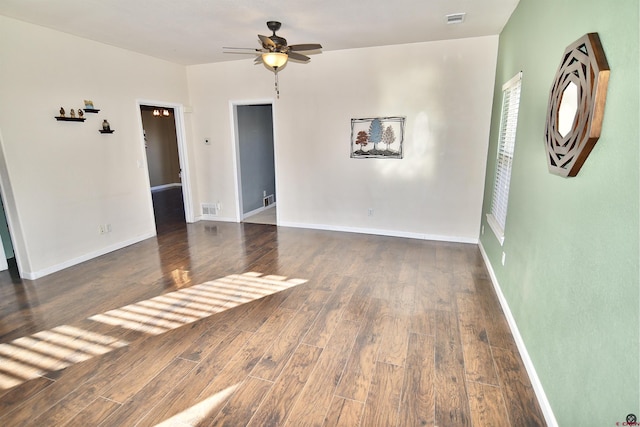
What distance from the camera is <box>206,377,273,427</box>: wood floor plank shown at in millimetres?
1830

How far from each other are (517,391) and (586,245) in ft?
3.51

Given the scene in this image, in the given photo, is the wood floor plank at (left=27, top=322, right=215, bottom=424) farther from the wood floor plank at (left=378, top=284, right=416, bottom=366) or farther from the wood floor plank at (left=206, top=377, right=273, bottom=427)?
the wood floor plank at (left=378, top=284, right=416, bottom=366)

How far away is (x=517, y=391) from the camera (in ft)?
6.56

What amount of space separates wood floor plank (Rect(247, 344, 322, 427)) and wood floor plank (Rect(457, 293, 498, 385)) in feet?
3.47

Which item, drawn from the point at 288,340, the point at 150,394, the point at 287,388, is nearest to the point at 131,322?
the point at 150,394

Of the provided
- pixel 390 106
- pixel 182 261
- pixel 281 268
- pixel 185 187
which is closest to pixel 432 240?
pixel 390 106

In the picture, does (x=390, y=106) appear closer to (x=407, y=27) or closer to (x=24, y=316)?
(x=407, y=27)

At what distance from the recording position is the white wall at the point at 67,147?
11.5 ft

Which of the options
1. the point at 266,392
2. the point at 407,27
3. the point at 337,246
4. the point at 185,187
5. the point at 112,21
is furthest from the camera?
the point at 185,187

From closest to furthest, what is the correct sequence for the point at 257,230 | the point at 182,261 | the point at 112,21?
the point at 112,21
the point at 182,261
the point at 257,230

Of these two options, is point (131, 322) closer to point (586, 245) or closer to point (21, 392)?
point (21, 392)

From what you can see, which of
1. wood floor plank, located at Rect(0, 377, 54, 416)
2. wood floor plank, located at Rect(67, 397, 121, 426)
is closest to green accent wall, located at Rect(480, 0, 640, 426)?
wood floor plank, located at Rect(67, 397, 121, 426)

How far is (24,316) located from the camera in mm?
2951

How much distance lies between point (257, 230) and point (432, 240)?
2.86 metres
